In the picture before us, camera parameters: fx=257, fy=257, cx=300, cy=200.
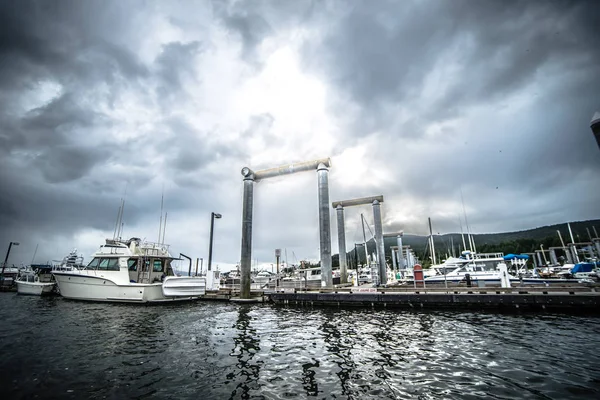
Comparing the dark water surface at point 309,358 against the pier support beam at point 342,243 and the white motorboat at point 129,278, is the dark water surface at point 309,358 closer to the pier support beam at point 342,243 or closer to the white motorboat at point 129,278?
the white motorboat at point 129,278

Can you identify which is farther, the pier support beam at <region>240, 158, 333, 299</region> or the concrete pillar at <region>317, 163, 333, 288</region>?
the pier support beam at <region>240, 158, 333, 299</region>

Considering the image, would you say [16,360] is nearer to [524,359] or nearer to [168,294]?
[168,294]

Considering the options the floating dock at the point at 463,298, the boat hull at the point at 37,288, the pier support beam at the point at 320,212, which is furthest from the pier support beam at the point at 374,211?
the boat hull at the point at 37,288

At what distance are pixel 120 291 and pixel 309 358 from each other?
2272 cm

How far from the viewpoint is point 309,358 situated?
8891 millimetres

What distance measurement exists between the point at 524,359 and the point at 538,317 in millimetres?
9092

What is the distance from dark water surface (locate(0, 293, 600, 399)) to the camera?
6547 millimetres

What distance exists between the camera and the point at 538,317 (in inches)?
577

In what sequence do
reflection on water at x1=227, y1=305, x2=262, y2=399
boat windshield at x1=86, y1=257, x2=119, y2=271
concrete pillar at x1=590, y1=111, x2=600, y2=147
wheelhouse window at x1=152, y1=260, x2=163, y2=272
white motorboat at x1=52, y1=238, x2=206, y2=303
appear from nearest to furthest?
concrete pillar at x1=590, y1=111, x2=600, y2=147 → reflection on water at x1=227, y1=305, x2=262, y2=399 → white motorboat at x1=52, y1=238, x2=206, y2=303 → boat windshield at x1=86, y1=257, x2=119, y2=271 → wheelhouse window at x1=152, y1=260, x2=163, y2=272

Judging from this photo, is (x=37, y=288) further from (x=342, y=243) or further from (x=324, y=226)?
(x=342, y=243)

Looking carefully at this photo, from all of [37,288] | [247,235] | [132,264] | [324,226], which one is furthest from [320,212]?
[37,288]

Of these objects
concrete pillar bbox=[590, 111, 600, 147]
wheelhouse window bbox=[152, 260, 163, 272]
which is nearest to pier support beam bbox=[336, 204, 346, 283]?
wheelhouse window bbox=[152, 260, 163, 272]

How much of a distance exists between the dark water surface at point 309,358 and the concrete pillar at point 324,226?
8.63 metres

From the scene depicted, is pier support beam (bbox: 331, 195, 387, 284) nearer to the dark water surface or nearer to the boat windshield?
the dark water surface
